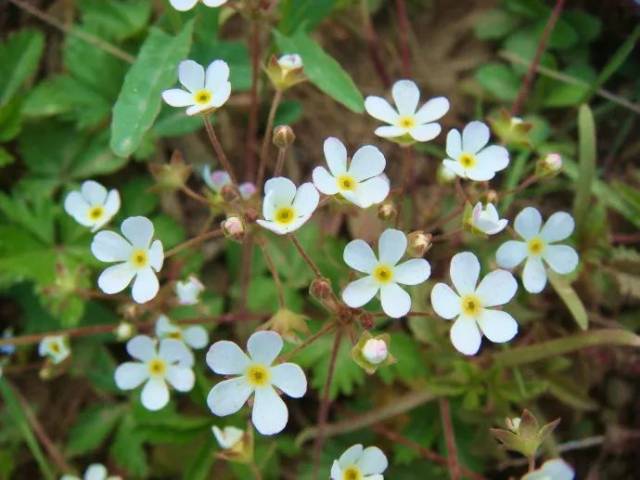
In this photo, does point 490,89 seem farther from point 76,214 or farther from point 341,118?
point 76,214

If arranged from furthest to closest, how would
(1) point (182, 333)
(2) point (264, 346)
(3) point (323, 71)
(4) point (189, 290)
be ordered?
(3) point (323, 71), (1) point (182, 333), (4) point (189, 290), (2) point (264, 346)

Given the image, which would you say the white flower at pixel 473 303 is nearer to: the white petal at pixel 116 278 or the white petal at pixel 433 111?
the white petal at pixel 433 111

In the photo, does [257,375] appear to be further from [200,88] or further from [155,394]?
[200,88]

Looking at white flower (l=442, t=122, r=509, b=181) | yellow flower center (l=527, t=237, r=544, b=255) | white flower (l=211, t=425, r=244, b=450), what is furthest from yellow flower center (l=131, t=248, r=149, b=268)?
yellow flower center (l=527, t=237, r=544, b=255)

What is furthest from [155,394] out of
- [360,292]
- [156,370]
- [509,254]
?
[509,254]

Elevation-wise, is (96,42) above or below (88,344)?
above

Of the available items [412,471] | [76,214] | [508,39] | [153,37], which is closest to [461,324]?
[412,471]
